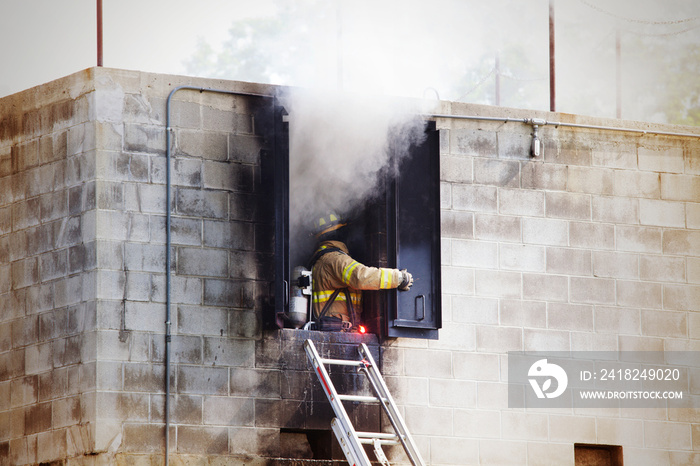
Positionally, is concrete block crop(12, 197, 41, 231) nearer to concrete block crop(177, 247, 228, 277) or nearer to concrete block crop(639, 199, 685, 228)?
concrete block crop(177, 247, 228, 277)

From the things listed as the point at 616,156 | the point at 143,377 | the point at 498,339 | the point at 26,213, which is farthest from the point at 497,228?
the point at 26,213

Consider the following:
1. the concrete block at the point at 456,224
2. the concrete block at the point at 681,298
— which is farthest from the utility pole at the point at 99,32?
the concrete block at the point at 681,298

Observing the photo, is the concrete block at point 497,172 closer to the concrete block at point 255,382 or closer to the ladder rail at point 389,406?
the ladder rail at point 389,406

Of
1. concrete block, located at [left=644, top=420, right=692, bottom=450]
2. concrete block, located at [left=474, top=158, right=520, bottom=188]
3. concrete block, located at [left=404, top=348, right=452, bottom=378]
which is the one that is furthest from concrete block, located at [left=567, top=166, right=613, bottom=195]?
concrete block, located at [left=644, top=420, right=692, bottom=450]

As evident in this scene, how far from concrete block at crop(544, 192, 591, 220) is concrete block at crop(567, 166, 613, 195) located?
0.25 feet

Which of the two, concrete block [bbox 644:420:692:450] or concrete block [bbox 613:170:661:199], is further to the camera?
concrete block [bbox 613:170:661:199]

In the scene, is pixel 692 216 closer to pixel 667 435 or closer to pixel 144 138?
pixel 667 435

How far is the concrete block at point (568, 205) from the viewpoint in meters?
11.2

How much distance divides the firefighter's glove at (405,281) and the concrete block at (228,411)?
1.62m

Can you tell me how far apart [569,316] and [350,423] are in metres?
2.90

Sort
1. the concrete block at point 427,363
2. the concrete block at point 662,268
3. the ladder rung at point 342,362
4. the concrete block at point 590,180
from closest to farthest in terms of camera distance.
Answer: the ladder rung at point 342,362 < the concrete block at point 427,363 < the concrete block at point 590,180 < the concrete block at point 662,268

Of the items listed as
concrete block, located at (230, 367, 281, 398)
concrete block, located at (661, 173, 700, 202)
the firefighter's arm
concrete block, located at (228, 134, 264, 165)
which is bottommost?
concrete block, located at (230, 367, 281, 398)

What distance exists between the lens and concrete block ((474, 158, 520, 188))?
11.0 metres

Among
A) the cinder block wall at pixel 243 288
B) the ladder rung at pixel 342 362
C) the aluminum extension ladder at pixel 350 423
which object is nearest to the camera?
the aluminum extension ladder at pixel 350 423
